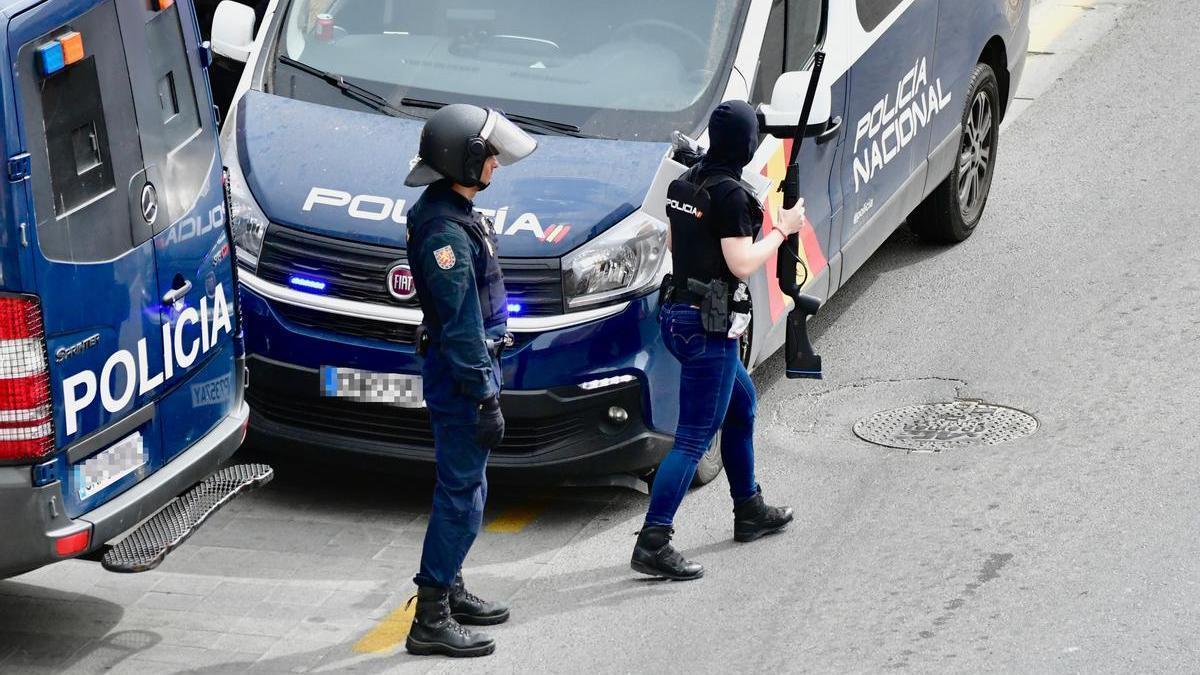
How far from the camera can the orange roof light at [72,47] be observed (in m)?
5.39

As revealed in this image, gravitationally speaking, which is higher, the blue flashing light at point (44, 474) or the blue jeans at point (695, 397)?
the blue flashing light at point (44, 474)

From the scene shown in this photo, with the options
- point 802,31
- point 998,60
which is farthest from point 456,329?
point 998,60

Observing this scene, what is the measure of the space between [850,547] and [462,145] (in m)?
2.19

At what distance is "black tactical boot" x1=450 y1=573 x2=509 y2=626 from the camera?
243 inches

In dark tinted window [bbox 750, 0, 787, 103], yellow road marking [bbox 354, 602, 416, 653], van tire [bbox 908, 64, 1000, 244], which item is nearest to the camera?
yellow road marking [bbox 354, 602, 416, 653]

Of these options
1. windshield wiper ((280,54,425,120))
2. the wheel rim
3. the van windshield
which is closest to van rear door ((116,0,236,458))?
windshield wiper ((280,54,425,120))

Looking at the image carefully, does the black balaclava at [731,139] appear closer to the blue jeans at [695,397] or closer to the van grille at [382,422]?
the blue jeans at [695,397]

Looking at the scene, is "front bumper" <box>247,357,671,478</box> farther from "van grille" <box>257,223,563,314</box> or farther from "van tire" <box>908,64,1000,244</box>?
"van tire" <box>908,64,1000,244</box>

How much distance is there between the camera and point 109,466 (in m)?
5.61

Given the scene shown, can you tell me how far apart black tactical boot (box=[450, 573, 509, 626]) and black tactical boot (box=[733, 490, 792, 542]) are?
3.47ft

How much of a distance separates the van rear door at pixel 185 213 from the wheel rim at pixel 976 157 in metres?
4.89

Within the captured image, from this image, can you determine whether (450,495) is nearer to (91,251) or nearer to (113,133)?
(91,251)

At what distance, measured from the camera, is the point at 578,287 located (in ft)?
22.1

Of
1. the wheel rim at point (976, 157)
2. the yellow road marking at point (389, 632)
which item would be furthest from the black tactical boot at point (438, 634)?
the wheel rim at point (976, 157)
